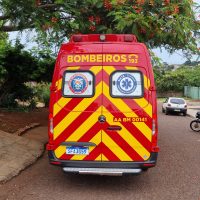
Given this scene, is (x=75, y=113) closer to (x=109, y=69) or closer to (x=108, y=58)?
(x=109, y=69)

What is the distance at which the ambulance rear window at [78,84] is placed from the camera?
295 inches

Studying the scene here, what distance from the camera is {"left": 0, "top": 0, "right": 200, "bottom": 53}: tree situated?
9.90 meters

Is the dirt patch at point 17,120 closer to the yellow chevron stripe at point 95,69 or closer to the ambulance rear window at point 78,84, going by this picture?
the ambulance rear window at point 78,84

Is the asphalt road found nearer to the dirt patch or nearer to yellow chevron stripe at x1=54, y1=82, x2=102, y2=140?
yellow chevron stripe at x1=54, y1=82, x2=102, y2=140

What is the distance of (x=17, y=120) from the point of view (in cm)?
1498

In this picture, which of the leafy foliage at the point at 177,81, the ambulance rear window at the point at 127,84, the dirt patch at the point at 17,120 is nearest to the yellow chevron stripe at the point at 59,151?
the ambulance rear window at the point at 127,84

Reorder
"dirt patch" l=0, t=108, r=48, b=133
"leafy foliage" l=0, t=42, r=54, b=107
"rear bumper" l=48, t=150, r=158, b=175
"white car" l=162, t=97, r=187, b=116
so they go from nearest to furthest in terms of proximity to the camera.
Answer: "rear bumper" l=48, t=150, r=158, b=175, "dirt patch" l=0, t=108, r=48, b=133, "leafy foliage" l=0, t=42, r=54, b=107, "white car" l=162, t=97, r=187, b=116

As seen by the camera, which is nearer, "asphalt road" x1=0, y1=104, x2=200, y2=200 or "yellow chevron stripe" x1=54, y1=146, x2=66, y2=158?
"asphalt road" x1=0, y1=104, x2=200, y2=200

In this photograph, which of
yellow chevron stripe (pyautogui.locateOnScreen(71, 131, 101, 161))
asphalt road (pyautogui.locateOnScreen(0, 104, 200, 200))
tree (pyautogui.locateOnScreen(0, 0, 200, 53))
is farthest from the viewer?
tree (pyautogui.locateOnScreen(0, 0, 200, 53))

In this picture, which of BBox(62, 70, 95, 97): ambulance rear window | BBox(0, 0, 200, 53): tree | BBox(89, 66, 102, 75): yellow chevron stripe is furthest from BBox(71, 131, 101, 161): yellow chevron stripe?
BBox(0, 0, 200, 53): tree

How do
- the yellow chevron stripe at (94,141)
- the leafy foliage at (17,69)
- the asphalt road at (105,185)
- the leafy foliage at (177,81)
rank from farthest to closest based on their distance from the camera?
the leafy foliage at (177,81), the leafy foliage at (17,69), the yellow chevron stripe at (94,141), the asphalt road at (105,185)

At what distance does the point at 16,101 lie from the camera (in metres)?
19.1

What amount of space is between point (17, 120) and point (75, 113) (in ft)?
25.8

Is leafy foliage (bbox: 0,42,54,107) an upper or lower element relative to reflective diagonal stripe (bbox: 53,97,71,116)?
lower
